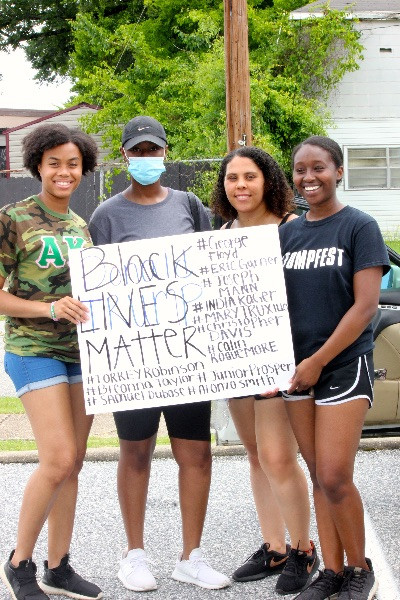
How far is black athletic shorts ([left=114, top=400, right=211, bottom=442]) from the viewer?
4.52 metres

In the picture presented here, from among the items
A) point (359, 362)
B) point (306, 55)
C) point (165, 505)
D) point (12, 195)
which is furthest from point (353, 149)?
point (359, 362)

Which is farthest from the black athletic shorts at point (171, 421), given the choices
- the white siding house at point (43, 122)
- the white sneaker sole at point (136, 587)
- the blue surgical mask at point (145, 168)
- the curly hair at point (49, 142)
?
the white siding house at point (43, 122)

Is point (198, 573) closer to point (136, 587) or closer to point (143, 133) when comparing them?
→ point (136, 587)

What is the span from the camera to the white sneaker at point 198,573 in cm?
458

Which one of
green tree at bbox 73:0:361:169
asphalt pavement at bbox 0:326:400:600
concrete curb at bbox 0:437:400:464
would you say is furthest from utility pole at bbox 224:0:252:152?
green tree at bbox 73:0:361:169

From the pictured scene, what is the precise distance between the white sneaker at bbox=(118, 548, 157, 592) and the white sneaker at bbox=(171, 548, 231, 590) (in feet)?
0.53

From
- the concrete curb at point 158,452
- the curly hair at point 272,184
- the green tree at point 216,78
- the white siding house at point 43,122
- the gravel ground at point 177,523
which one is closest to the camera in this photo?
the curly hair at point 272,184

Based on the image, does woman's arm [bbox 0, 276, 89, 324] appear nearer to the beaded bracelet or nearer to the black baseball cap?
the beaded bracelet

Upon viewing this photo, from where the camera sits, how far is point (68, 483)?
14.6 ft

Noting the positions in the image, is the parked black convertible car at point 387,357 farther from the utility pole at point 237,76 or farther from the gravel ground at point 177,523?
the utility pole at point 237,76

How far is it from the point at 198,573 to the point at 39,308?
1.54 meters

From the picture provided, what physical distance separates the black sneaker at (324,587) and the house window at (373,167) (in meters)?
21.3

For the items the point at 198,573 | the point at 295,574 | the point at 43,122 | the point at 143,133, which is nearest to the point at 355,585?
the point at 295,574

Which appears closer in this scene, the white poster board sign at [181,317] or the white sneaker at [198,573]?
the white poster board sign at [181,317]
